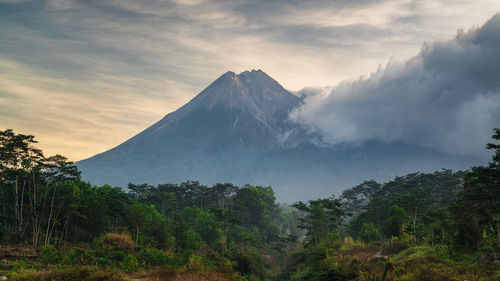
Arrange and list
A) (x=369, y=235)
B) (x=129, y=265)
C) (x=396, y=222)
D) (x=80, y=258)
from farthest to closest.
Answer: (x=369, y=235) → (x=396, y=222) → (x=80, y=258) → (x=129, y=265)

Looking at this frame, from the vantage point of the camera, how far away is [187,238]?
4209 centimetres

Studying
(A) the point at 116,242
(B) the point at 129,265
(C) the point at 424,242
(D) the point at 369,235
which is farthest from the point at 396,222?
(A) the point at 116,242

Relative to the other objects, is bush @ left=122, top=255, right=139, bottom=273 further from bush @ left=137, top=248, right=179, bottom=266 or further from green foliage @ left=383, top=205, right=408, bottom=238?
green foliage @ left=383, top=205, right=408, bottom=238

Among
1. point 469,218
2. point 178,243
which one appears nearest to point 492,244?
point 469,218

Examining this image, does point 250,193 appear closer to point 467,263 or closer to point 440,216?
point 440,216

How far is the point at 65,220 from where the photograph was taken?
125ft

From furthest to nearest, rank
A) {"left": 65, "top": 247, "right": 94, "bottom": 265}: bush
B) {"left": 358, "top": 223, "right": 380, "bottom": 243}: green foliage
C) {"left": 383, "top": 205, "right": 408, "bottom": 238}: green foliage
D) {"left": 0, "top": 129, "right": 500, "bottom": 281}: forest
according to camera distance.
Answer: {"left": 358, "top": 223, "right": 380, "bottom": 243}: green foliage
{"left": 383, "top": 205, "right": 408, "bottom": 238}: green foliage
{"left": 65, "top": 247, "right": 94, "bottom": 265}: bush
{"left": 0, "top": 129, "right": 500, "bottom": 281}: forest

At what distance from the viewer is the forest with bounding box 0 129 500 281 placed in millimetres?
21234

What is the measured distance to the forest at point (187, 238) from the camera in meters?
21.2

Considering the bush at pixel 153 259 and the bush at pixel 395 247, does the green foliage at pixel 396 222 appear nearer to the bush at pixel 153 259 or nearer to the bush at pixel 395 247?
the bush at pixel 395 247

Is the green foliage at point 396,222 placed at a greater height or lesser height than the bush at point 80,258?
greater

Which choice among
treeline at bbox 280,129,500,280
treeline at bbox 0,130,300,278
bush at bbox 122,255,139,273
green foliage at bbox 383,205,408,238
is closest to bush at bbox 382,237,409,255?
treeline at bbox 280,129,500,280

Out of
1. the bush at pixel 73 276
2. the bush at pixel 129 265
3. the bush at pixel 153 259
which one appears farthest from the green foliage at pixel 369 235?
the bush at pixel 73 276

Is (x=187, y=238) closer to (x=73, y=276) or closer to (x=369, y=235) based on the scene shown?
(x=369, y=235)
